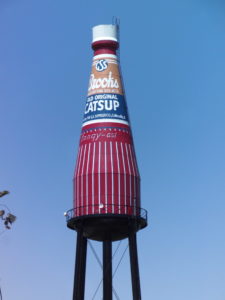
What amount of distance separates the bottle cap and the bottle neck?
8.4 inches

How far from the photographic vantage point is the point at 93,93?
55.2 metres

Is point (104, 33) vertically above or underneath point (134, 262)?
above

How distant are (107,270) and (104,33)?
1664 cm

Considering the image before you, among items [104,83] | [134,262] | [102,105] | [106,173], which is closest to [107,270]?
[134,262]

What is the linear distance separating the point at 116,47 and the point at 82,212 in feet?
41.2

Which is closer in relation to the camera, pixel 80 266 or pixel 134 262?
pixel 134 262

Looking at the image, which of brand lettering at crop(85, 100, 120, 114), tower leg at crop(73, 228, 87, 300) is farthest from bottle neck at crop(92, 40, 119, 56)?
tower leg at crop(73, 228, 87, 300)

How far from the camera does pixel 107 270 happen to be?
54.2 meters

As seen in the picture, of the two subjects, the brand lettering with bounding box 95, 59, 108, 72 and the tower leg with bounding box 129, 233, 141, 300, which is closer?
the tower leg with bounding box 129, 233, 141, 300

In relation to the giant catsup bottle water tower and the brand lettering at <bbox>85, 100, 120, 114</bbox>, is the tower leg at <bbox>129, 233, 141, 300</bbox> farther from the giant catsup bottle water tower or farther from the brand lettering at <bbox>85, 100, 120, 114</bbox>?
the brand lettering at <bbox>85, 100, 120, 114</bbox>

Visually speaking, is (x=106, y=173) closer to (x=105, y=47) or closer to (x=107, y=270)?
(x=107, y=270)

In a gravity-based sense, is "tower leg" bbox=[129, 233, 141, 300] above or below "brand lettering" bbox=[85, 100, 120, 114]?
below

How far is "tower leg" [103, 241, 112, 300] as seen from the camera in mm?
53812

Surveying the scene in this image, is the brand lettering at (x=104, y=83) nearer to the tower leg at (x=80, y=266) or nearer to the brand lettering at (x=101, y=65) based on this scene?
the brand lettering at (x=101, y=65)
